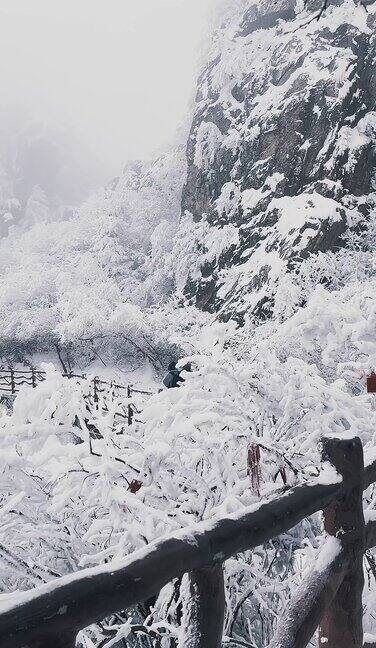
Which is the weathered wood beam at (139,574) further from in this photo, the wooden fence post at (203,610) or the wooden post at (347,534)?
the wooden post at (347,534)

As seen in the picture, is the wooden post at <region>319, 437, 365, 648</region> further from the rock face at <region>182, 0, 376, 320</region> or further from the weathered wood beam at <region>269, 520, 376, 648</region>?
the rock face at <region>182, 0, 376, 320</region>

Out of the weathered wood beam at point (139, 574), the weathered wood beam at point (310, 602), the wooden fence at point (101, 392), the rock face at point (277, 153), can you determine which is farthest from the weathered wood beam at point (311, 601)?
the rock face at point (277, 153)

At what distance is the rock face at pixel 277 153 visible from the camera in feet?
82.5

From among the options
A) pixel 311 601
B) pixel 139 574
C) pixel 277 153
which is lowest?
pixel 277 153

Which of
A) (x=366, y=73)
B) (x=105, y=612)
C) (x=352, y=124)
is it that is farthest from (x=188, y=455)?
(x=366, y=73)

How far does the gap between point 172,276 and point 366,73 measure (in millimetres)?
16122

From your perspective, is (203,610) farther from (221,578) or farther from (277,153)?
(277,153)

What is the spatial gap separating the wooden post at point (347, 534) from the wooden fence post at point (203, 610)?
27.3 inches

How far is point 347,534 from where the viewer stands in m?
1.90

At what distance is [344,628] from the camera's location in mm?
1889

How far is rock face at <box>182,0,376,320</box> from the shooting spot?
25141mm

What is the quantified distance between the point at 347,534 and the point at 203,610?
0.78 metres

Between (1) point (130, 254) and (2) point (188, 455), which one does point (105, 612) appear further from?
(1) point (130, 254)

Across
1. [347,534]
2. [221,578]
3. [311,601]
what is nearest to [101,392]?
[347,534]
